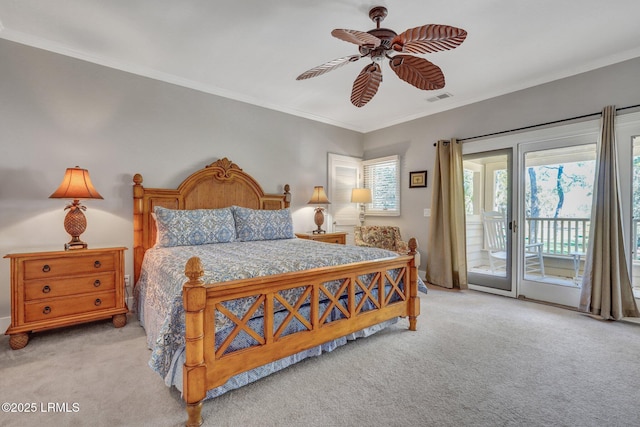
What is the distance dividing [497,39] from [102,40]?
3.66m

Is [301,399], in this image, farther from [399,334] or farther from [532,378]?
[532,378]

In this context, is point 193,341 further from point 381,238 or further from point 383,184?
point 383,184

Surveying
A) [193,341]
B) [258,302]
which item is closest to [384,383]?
[258,302]

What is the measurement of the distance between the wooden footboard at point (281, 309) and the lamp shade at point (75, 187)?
190 cm

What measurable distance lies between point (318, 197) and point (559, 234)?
311 cm

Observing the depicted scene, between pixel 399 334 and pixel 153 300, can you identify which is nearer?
pixel 153 300

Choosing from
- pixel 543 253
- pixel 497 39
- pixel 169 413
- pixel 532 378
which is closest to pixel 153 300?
pixel 169 413

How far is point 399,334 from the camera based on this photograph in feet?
8.89

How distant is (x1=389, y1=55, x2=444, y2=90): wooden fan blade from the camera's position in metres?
2.28

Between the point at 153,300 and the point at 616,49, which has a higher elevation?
the point at 616,49

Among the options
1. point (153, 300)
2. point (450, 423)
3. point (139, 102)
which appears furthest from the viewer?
point (139, 102)

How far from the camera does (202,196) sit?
3.74 m

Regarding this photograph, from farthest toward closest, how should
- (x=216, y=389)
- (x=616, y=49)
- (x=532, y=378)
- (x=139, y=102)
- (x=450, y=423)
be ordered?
(x=139, y=102)
(x=616, y=49)
(x=532, y=378)
(x=216, y=389)
(x=450, y=423)

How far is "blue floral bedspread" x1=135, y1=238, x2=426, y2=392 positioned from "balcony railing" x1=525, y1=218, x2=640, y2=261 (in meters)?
1.94
